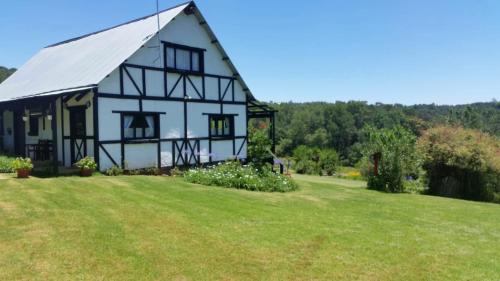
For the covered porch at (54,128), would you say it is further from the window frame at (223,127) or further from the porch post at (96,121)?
the window frame at (223,127)

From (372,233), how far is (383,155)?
9.05m

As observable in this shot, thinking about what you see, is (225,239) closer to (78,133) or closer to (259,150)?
(259,150)

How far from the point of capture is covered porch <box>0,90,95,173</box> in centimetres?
1469

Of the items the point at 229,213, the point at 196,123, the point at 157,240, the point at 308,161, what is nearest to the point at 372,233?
the point at 229,213

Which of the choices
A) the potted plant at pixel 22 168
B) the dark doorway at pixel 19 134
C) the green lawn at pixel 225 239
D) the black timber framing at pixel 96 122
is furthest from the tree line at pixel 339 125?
the green lawn at pixel 225 239

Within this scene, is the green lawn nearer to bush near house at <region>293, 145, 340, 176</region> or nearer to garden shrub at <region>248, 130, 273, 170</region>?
garden shrub at <region>248, 130, 273, 170</region>

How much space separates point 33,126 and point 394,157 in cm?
1635

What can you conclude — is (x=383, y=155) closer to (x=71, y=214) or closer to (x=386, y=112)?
(x=71, y=214)

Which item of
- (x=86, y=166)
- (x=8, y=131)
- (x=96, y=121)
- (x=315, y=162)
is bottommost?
(x=315, y=162)

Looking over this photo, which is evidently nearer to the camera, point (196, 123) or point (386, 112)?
point (196, 123)

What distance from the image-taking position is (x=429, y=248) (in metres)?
6.27

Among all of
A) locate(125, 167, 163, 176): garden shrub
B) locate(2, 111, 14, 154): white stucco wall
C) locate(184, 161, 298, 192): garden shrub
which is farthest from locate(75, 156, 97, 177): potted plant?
locate(2, 111, 14, 154): white stucco wall

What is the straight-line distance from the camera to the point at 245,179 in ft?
41.9

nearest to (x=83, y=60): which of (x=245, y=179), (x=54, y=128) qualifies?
(x=54, y=128)
